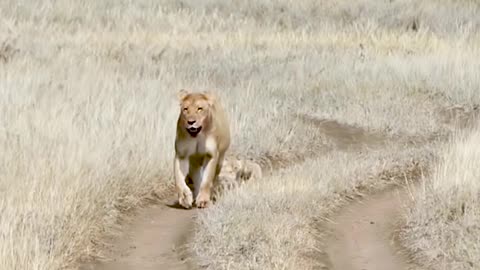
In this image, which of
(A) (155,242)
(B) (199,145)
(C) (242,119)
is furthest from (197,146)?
(C) (242,119)

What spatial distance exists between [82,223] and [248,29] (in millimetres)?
16714

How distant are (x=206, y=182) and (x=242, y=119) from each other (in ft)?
13.1

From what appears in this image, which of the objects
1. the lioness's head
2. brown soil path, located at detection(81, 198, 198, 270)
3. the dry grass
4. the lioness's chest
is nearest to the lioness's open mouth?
the lioness's head

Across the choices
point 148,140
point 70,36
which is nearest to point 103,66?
point 70,36

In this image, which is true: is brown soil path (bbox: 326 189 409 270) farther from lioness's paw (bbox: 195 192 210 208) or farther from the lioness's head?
the lioness's head

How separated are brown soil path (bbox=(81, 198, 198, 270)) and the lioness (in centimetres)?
21

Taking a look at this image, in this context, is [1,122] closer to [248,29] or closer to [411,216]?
[411,216]

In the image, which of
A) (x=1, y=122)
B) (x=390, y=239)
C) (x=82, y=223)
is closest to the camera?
(x=82, y=223)

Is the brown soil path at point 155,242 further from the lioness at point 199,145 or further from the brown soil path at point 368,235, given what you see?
the brown soil path at point 368,235

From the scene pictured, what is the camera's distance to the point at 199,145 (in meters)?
9.52

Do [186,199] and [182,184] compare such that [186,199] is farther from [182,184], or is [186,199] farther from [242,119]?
[242,119]

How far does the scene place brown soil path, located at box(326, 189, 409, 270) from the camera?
25.8 ft

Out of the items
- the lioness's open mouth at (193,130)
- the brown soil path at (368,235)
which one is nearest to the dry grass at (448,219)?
the brown soil path at (368,235)

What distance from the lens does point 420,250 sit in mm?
8023
